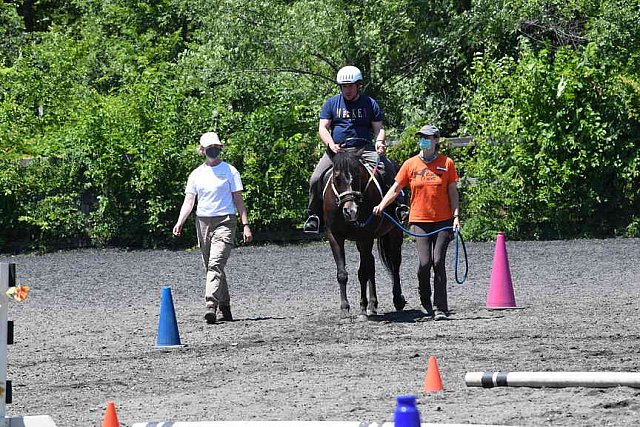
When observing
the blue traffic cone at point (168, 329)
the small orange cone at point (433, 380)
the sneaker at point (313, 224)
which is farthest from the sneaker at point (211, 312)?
the small orange cone at point (433, 380)

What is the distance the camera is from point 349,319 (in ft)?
42.1

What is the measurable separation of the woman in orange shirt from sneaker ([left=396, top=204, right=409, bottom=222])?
65 centimetres

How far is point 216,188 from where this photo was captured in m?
13.0

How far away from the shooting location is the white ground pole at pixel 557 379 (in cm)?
773

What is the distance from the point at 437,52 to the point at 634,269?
27.3 feet

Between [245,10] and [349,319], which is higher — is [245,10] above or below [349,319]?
above

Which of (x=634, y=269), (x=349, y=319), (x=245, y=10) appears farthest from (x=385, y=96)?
(x=349, y=319)

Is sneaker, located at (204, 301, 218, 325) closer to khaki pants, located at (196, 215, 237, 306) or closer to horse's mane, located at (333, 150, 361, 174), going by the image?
khaki pants, located at (196, 215, 237, 306)

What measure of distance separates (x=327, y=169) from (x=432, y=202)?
1488 millimetres

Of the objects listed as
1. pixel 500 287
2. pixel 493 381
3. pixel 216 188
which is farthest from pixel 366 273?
pixel 493 381

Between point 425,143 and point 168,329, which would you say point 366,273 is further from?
point 168,329

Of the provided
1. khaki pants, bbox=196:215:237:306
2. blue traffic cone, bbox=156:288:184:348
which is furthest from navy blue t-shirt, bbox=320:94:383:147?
blue traffic cone, bbox=156:288:184:348

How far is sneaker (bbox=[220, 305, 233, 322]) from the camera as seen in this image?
1311 centimetres

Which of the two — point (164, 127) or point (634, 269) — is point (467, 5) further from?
point (634, 269)
